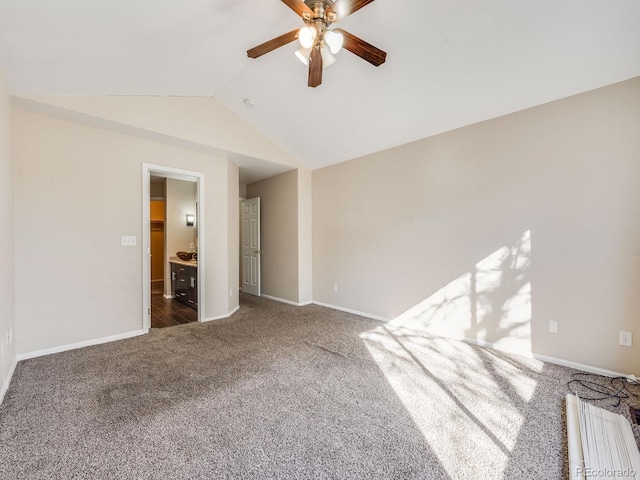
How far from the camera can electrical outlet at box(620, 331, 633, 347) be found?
2373 millimetres

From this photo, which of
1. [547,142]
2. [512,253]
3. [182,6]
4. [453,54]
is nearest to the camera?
[182,6]

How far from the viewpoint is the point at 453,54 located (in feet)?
8.11

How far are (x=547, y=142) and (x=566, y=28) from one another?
960 mm

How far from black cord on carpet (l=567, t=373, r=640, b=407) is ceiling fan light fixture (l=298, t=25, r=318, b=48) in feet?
10.5

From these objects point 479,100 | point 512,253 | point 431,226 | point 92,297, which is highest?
point 479,100

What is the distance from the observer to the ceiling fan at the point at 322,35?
174cm

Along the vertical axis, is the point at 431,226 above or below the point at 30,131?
below

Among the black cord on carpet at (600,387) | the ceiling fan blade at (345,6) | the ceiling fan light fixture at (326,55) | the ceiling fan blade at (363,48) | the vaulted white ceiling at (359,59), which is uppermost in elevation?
the vaulted white ceiling at (359,59)

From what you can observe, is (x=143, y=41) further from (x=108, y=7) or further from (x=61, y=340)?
(x=61, y=340)

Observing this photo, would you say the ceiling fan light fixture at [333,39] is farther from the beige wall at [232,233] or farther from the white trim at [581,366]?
the white trim at [581,366]

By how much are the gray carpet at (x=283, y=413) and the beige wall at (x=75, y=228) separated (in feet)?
1.13

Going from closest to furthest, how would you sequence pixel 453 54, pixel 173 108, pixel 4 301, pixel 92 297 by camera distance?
pixel 4 301, pixel 453 54, pixel 92 297, pixel 173 108

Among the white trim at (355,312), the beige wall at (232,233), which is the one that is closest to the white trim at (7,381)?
the beige wall at (232,233)

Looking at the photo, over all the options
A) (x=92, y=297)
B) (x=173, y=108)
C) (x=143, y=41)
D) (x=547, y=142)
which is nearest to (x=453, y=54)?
(x=547, y=142)
